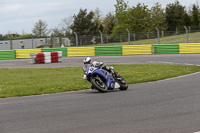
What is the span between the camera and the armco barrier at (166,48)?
29055 mm

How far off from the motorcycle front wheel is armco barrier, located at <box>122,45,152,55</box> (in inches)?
799

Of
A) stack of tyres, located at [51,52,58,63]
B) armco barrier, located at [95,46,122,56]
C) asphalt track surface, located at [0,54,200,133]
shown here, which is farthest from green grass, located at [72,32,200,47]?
asphalt track surface, located at [0,54,200,133]

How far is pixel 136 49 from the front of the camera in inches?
1202

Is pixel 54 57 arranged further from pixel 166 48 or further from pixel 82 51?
pixel 166 48

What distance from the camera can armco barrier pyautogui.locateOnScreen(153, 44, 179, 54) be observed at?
29.1 meters

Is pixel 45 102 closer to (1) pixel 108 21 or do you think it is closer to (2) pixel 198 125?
(2) pixel 198 125

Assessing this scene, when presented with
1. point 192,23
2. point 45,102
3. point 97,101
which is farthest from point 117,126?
→ point 192,23

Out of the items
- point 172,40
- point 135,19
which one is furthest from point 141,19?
point 172,40

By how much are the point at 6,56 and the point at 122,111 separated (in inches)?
1148

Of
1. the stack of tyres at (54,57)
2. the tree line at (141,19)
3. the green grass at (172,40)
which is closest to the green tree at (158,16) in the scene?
the tree line at (141,19)

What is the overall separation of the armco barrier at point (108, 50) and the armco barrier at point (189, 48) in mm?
5560

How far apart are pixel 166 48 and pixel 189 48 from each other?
2.03 m

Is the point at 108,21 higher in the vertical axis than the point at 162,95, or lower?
higher

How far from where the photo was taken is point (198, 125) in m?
5.39
